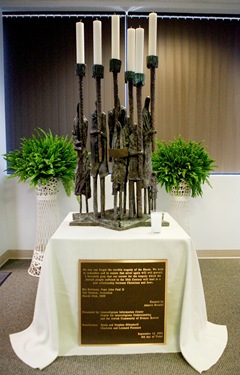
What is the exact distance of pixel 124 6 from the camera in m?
3.09

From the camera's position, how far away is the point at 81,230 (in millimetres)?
1773

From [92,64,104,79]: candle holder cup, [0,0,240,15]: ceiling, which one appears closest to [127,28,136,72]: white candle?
[92,64,104,79]: candle holder cup

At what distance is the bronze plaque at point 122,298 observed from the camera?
1.61 meters

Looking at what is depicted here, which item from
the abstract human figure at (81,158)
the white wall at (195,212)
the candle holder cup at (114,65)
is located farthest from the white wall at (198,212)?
the candle holder cup at (114,65)

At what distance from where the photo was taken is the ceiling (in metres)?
3.06

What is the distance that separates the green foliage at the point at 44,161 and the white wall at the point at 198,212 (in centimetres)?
49

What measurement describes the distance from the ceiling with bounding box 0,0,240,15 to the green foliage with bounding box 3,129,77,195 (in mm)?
1344

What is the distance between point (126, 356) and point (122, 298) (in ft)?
1.07

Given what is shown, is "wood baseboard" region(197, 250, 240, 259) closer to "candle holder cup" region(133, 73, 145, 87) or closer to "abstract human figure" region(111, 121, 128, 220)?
"abstract human figure" region(111, 121, 128, 220)

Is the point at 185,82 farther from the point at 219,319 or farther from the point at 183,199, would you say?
the point at 219,319

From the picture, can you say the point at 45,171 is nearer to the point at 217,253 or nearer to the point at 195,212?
the point at 195,212

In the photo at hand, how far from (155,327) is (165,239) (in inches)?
17.4

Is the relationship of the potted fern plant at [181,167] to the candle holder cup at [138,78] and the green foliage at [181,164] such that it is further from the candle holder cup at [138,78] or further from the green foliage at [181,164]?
the candle holder cup at [138,78]

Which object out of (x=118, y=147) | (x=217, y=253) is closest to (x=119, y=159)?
(x=118, y=147)
